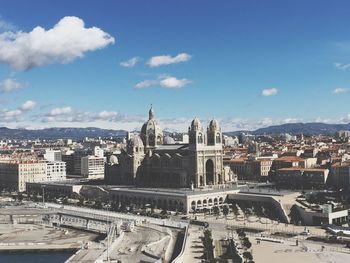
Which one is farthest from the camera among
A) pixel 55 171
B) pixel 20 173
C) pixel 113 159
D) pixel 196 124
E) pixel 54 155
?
pixel 54 155

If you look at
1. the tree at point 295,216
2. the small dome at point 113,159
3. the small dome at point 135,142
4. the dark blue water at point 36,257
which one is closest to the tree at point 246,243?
the tree at point 295,216

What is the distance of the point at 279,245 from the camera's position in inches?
→ 2584

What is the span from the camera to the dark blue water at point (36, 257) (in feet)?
212

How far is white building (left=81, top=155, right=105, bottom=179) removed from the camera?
150238 mm

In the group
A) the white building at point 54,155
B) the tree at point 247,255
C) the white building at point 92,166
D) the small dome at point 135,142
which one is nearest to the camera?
the tree at point 247,255

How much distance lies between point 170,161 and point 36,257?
1689 inches

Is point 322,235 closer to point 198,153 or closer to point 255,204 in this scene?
point 255,204

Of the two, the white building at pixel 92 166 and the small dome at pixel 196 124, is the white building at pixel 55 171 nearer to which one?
the white building at pixel 92 166

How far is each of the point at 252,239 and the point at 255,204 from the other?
2141cm

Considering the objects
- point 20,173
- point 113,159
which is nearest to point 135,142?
point 113,159

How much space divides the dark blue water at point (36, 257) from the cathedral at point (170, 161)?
36.6 meters

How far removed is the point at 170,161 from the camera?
347ft

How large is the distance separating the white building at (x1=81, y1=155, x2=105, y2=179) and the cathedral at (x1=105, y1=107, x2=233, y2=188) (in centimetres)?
3105

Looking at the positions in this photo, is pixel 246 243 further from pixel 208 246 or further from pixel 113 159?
pixel 113 159
